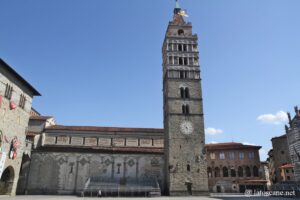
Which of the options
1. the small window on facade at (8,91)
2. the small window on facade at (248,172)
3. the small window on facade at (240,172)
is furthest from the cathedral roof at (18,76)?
the small window on facade at (248,172)

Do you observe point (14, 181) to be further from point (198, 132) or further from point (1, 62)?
point (198, 132)

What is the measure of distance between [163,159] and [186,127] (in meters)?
7.02

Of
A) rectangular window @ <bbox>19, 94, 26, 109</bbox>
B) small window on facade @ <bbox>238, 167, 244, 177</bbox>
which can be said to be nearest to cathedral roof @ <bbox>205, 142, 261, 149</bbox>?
small window on facade @ <bbox>238, 167, 244, 177</bbox>

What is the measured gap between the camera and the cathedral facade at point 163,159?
34.6 metres

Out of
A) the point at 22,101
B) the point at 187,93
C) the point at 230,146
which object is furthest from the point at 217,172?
the point at 22,101

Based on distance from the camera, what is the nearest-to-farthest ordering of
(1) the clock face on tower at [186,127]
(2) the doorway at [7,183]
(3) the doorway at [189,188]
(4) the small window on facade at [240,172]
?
(2) the doorway at [7,183] → (3) the doorway at [189,188] → (1) the clock face on tower at [186,127] → (4) the small window on facade at [240,172]

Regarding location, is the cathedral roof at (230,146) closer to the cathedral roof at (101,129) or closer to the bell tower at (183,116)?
the cathedral roof at (101,129)

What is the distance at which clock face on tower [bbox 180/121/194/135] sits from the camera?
3619cm

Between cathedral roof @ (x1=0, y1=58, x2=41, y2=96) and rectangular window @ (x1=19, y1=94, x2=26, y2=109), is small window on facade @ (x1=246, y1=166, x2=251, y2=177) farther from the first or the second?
rectangular window @ (x1=19, y1=94, x2=26, y2=109)

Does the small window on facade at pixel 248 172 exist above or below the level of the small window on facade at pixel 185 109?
below

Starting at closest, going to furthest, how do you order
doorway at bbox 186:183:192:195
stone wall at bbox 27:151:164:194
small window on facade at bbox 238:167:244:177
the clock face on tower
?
1. doorway at bbox 186:183:192:195
2. the clock face on tower
3. stone wall at bbox 27:151:164:194
4. small window on facade at bbox 238:167:244:177

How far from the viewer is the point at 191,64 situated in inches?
1569

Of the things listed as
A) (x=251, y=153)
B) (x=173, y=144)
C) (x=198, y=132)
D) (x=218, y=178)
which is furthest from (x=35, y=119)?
(x=251, y=153)

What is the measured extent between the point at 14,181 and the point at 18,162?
239 cm
